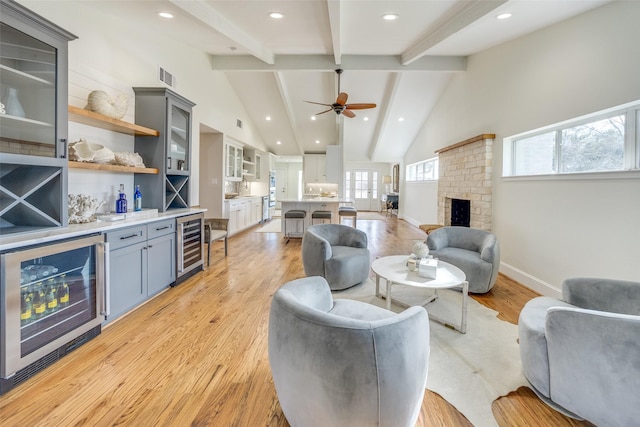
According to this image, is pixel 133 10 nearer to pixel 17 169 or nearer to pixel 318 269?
pixel 17 169

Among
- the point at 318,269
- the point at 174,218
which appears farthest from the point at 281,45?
the point at 318,269

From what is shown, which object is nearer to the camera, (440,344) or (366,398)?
(366,398)

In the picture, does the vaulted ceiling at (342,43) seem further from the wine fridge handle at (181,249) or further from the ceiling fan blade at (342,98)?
the wine fridge handle at (181,249)

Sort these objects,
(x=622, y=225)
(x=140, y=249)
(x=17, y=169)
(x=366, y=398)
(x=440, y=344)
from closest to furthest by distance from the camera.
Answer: (x=366, y=398), (x=17, y=169), (x=440, y=344), (x=622, y=225), (x=140, y=249)

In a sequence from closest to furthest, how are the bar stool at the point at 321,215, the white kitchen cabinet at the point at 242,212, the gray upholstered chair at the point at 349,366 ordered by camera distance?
the gray upholstered chair at the point at 349,366, the bar stool at the point at 321,215, the white kitchen cabinet at the point at 242,212

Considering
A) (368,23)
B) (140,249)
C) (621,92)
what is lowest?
(140,249)

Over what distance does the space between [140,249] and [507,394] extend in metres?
3.17

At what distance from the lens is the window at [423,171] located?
7.93 metres

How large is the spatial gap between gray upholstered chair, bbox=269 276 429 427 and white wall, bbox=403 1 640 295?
252 cm

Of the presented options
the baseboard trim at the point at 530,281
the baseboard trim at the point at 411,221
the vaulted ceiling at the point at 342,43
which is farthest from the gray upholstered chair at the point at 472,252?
the baseboard trim at the point at 411,221

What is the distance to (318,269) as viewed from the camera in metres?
3.58

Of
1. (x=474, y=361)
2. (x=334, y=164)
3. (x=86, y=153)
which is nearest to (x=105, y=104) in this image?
(x=86, y=153)

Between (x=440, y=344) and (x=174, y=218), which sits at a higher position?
(x=174, y=218)

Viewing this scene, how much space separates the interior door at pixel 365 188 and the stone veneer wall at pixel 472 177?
754cm
